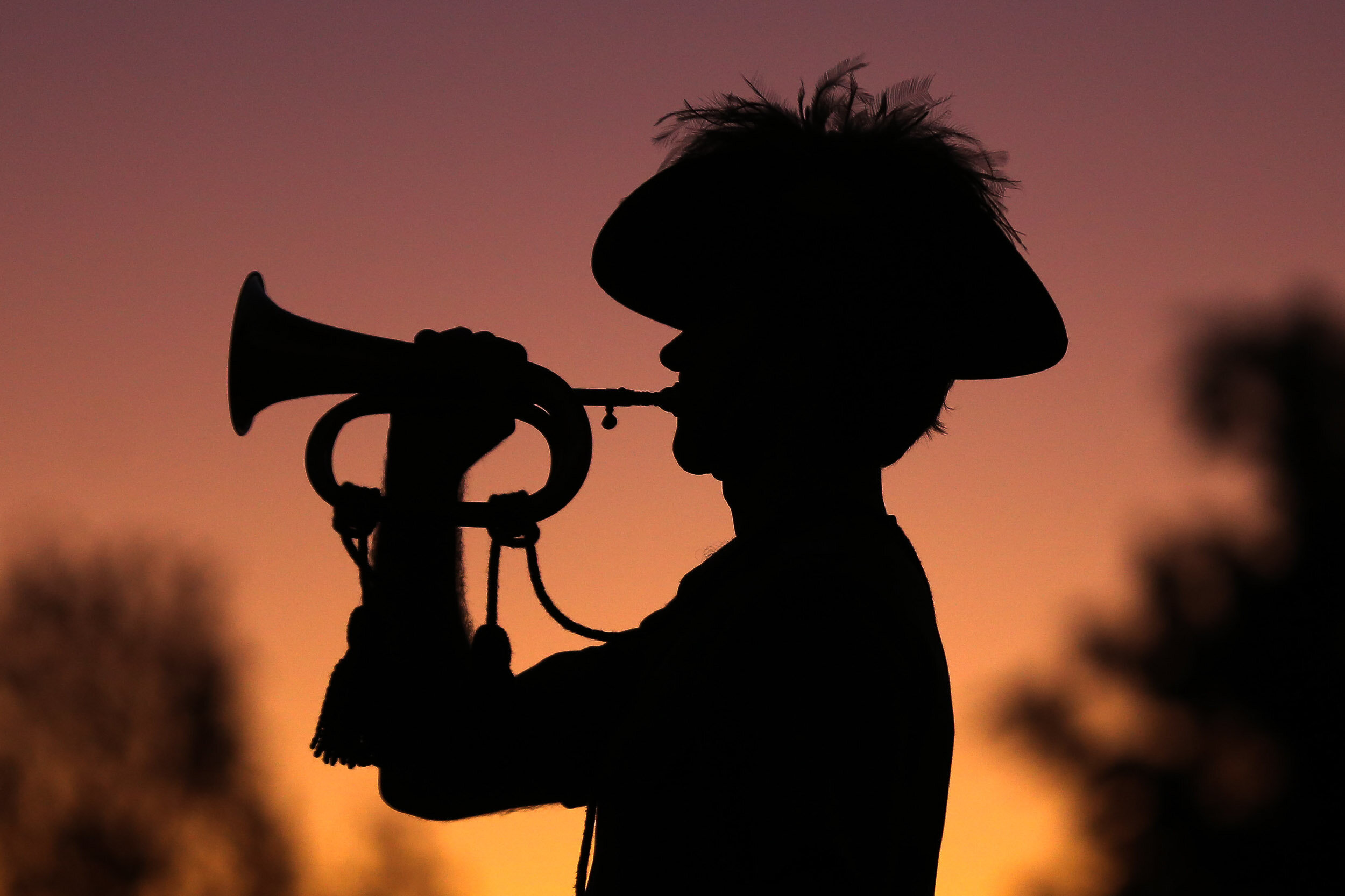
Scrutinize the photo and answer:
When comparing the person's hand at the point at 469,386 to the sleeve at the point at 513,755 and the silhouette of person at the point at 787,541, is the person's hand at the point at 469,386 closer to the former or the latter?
the silhouette of person at the point at 787,541

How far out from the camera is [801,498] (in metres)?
3.09

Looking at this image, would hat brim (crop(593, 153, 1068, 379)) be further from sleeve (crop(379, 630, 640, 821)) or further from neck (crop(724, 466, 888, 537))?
sleeve (crop(379, 630, 640, 821))

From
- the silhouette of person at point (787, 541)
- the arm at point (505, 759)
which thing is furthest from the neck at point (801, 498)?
the arm at point (505, 759)

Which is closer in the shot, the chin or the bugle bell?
the chin

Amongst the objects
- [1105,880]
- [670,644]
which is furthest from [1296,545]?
[670,644]

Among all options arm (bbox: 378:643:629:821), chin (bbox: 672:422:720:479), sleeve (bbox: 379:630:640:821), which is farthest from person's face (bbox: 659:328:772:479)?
arm (bbox: 378:643:629:821)

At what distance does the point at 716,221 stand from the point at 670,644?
3.73ft

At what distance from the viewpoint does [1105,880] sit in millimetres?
12242

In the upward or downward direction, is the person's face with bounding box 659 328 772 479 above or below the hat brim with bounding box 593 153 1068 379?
below

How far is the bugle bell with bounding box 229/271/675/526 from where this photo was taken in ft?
11.7

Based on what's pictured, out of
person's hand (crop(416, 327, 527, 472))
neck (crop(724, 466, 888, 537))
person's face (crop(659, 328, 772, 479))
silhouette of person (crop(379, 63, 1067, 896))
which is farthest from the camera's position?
person's hand (crop(416, 327, 527, 472))

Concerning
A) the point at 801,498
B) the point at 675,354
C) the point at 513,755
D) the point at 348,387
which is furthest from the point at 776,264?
the point at 513,755

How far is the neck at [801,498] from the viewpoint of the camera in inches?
120

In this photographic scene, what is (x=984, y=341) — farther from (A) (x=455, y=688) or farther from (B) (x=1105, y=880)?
(B) (x=1105, y=880)
